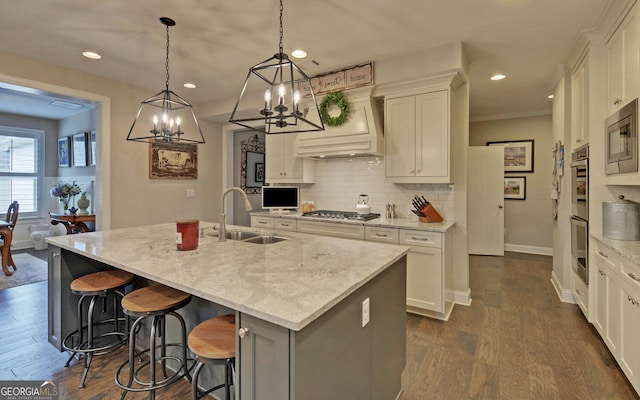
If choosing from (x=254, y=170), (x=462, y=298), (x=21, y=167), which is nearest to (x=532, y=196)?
(x=462, y=298)

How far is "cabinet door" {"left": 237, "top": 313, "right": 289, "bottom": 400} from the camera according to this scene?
1.01 m

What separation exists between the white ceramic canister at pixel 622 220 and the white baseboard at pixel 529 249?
12.7 ft

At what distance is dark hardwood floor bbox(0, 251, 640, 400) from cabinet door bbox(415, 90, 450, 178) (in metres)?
1.52

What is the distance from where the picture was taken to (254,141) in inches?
243

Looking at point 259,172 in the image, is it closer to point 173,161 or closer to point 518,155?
point 173,161

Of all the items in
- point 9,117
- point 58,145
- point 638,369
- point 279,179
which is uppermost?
Result: point 9,117

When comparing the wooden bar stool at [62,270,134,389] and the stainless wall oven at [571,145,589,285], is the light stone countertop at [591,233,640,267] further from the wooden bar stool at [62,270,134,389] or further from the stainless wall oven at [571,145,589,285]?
the wooden bar stool at [62,270,134,389]

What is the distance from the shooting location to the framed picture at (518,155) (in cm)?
588

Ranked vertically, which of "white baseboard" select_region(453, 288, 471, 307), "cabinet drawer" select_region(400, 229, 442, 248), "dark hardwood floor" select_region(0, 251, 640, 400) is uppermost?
"cabinet drawer" select_region(400, 229, 442, 248)

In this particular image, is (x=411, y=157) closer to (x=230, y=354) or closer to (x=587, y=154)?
(x=587, y=154)

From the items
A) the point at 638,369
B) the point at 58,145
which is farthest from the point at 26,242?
the point at 638,369

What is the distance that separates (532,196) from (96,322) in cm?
681

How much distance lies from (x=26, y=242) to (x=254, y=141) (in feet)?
16.3

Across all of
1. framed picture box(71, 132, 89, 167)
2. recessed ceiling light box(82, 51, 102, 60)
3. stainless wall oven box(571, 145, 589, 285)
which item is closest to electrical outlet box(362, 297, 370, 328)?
stainless wall oven box(571, 145, 589, 285)
